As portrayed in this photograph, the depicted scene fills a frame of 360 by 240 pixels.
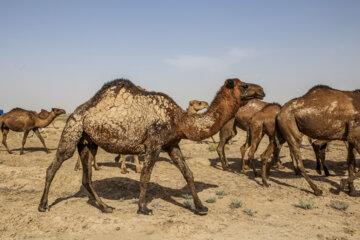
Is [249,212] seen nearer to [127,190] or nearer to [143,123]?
[143,123]

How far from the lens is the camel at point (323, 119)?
770cm

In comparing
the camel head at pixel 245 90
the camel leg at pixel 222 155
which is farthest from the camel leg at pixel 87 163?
the camel leg at pixel 222 155

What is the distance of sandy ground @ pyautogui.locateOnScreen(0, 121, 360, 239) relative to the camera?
520cm

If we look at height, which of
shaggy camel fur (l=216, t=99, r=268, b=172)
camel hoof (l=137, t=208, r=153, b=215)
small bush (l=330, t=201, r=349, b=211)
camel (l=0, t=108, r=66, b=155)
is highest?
shaggy camel fur (l=216, t=99, r=268, b=172)

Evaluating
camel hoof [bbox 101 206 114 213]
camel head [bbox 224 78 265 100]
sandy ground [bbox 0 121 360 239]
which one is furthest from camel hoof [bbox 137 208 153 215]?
camel head [bbox 224 78 265 100]

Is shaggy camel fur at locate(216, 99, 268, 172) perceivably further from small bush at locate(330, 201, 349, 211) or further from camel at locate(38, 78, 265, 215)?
camel at locate(38, 78, 265, 215)

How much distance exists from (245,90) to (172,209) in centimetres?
291

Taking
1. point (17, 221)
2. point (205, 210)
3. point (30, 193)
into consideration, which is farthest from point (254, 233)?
point (30, 193)

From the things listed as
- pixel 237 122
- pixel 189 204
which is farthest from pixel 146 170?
pixel 237 122

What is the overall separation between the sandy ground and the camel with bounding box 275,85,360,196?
0.97 metres

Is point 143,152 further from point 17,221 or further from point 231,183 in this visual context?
point 231,183

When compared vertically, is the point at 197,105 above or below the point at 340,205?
above

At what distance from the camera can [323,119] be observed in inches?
311

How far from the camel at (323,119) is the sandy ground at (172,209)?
97 centimetres
